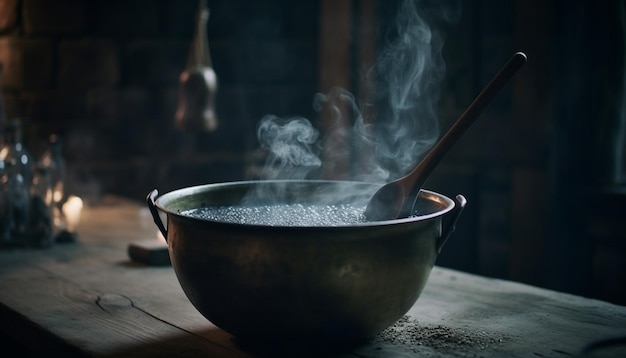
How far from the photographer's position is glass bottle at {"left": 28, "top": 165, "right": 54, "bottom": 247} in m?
2.18

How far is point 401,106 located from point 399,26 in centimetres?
40

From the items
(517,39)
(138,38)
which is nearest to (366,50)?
(517,39)

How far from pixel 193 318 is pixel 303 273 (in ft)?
→ 1.43

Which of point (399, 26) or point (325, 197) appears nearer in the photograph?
point (325, 197)

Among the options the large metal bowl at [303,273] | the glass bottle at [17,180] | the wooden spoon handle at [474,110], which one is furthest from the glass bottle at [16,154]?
Answer: the wooden spoon handle at [474,110]

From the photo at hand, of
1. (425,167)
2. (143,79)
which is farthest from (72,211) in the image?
(425,167)

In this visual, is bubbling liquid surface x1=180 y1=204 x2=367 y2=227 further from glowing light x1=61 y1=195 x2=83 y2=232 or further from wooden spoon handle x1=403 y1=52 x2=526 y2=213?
glowing light x1=61 y1=195 x2=83 y2=232

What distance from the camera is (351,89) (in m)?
3.77

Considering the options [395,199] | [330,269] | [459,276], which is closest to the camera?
[330,269]

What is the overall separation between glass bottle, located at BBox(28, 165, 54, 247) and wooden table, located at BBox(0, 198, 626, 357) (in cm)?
22

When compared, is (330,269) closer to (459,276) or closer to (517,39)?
(459,276)

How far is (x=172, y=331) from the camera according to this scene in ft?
4.46

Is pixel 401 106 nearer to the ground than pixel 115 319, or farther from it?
farther from it

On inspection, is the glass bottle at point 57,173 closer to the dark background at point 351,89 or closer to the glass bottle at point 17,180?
the glass bottle at point 17,180
